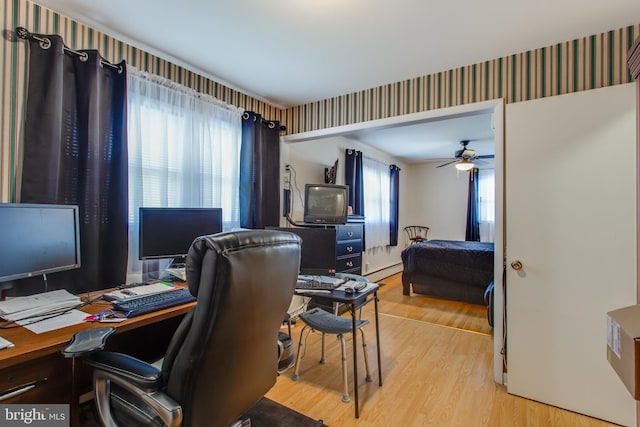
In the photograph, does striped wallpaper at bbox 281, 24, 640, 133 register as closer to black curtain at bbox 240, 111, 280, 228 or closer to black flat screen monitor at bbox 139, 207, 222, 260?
black curtain at bbox 240, 111, 280, 228

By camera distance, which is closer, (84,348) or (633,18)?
(84,348)

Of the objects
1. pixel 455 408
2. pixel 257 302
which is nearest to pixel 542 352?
pixel 455 408

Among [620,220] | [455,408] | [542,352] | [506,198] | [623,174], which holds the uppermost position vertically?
[623,174]

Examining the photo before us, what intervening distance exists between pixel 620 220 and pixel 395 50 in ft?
5.96

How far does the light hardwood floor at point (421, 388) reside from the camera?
6.10 feet

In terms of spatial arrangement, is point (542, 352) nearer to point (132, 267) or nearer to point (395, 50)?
point (395, 50)

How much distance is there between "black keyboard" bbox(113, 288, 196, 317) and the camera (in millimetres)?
1429

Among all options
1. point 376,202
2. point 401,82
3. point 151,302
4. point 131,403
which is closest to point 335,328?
point 151,302

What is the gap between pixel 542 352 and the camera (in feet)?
6.65

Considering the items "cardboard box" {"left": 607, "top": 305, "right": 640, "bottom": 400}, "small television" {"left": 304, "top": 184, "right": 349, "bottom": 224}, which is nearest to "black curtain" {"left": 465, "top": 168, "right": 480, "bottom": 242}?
"small television" {"left": 304, "top": 184, "right": 349, "bottom": 224}

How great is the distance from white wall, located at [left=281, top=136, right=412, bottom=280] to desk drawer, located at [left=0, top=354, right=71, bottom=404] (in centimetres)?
237

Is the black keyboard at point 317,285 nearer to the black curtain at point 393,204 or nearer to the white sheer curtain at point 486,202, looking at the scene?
the black curtain at point 393,204

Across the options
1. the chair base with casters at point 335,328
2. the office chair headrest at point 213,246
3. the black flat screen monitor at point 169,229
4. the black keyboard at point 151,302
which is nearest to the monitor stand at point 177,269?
the black flat screen monitor at point 169,229

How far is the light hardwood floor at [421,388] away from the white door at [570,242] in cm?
20
